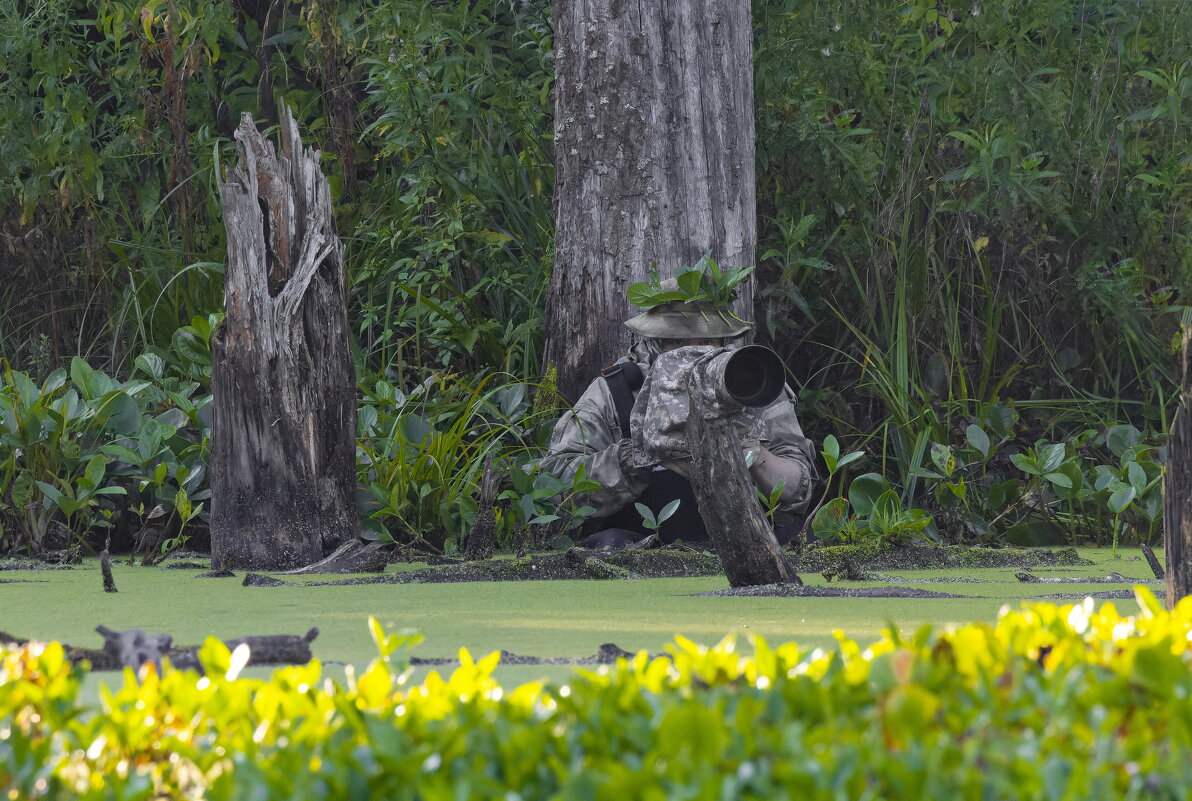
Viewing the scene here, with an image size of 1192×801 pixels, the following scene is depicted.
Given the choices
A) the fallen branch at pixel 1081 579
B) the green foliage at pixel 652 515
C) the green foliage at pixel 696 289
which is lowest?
the fallen branch at pixel 1081 579

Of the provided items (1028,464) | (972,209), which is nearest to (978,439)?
(1028,464)

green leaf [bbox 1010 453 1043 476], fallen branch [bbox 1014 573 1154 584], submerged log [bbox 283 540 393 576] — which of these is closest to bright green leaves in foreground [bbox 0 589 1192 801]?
fallen branch [bbox 1014 573 1154 584]

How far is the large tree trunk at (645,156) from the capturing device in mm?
4711

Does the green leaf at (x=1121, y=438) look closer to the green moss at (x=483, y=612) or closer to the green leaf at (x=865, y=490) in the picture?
the green leaf at (x=865, y=490)

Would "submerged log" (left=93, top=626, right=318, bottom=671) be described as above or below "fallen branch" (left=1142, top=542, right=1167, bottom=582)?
above

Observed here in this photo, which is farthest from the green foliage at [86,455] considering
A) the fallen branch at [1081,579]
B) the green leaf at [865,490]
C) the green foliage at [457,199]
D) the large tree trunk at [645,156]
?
the fallen branch at [1081,579]

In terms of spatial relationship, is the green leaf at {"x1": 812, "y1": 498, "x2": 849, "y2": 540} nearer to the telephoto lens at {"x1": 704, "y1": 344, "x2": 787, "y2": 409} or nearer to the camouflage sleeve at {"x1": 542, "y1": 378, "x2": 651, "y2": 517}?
the camouflage sleeve at {"x1": 542, "y1": 378, "x2": 651, "y2": 517}

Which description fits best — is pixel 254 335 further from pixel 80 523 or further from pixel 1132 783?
pixel 1132 783

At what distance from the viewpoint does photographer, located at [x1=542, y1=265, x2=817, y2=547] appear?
4.08m

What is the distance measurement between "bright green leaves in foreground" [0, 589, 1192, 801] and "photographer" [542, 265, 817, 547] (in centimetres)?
241

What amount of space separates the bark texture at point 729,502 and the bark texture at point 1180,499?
1052 mm

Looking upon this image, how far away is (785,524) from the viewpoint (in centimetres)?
429

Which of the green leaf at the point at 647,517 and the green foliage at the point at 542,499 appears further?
the green foliage at the point at 542,499

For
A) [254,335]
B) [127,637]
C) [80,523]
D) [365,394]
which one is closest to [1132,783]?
[127,637]
